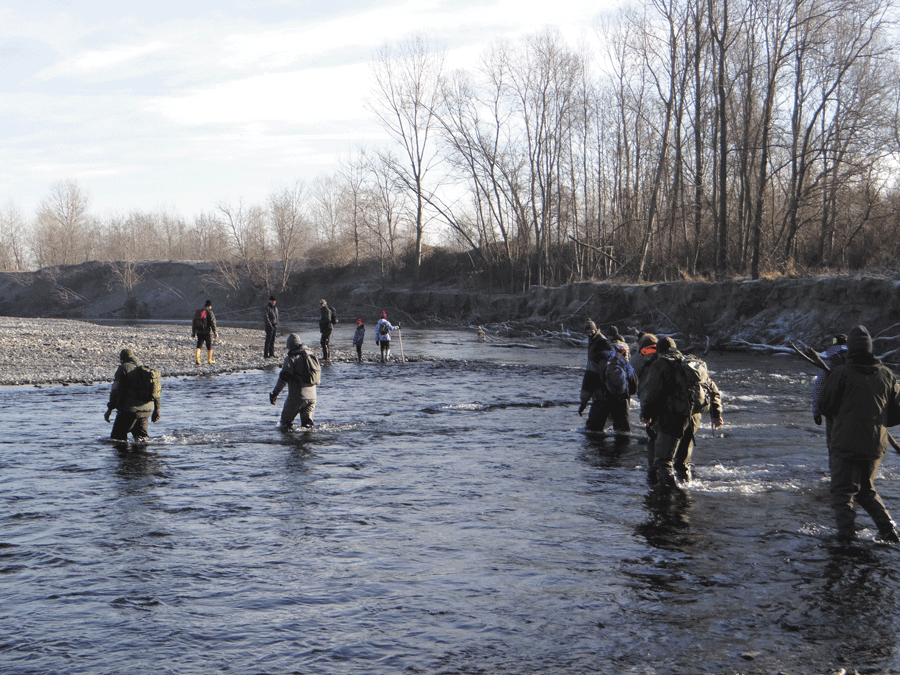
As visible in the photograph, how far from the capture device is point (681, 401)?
8188mm

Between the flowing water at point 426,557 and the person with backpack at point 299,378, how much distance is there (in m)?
0.66

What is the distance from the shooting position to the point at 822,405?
6836 millimetres

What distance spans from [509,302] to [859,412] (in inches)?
1645

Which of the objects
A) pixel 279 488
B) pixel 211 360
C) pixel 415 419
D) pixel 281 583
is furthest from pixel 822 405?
pixel 211 360

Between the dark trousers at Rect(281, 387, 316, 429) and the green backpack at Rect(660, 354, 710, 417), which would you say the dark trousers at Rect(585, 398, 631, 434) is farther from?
the dark trousers at Rect(281, 387, 316, 429)

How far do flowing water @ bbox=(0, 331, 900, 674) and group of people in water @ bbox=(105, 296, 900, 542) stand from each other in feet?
1.38

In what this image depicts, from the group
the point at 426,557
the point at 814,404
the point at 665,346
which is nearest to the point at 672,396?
the point at 665,346

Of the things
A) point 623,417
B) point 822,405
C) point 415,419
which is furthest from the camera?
point 415,419

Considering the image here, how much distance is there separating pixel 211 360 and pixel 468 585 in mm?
18957

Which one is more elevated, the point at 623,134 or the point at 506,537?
the point at 623,134

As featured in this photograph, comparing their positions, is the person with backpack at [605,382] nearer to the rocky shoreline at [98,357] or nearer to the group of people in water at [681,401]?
the group of people in water at [681,401]

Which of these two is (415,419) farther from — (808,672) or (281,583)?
(808,672)

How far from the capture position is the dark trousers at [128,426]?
11133 millimetres

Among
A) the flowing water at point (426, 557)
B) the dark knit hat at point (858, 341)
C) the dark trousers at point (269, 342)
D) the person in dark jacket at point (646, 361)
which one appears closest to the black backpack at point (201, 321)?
the dark trousers at point (269, 342)
